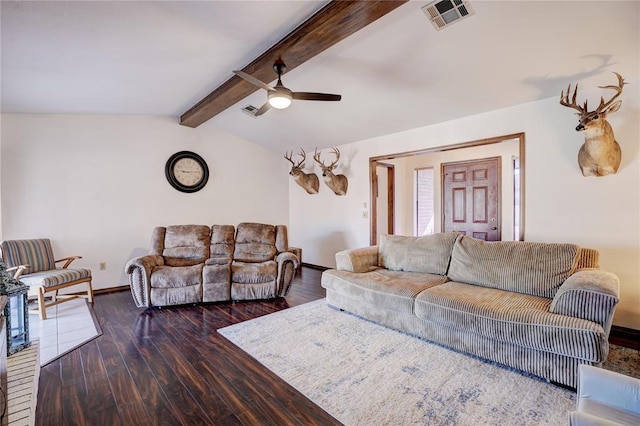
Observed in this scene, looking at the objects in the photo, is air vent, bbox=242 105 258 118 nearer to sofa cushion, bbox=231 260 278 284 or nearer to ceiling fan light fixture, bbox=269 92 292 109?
ceiling fan light fixture, bbox=269 92 292 109

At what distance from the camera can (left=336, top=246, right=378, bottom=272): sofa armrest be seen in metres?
3.61

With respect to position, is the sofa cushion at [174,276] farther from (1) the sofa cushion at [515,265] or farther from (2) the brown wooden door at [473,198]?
(2) the brown wooden door at [473,198]

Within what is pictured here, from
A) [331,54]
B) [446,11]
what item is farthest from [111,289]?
Result: [446,11]

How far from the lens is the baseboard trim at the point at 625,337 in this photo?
8.57 ft

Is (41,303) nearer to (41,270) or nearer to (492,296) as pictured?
(41,270)

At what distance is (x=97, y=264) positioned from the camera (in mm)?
4414

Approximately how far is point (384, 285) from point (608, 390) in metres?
1.84

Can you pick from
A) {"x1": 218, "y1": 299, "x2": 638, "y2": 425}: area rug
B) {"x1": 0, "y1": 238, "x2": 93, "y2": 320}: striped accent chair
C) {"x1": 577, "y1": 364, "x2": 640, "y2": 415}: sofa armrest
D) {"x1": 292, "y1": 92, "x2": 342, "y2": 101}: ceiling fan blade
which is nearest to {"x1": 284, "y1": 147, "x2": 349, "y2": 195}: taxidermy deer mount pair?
{"x1": 292, "y1": 92, "x2": 342, "y2": 101}: ceiling fan blade

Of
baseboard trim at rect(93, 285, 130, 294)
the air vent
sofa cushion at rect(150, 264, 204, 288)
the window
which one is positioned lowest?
baseboard trim at rect(93, 285, 130, 294)

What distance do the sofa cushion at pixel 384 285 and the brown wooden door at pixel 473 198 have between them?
2.10 m

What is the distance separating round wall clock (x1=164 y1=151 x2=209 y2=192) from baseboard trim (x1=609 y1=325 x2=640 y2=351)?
5.67 meters

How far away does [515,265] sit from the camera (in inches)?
109

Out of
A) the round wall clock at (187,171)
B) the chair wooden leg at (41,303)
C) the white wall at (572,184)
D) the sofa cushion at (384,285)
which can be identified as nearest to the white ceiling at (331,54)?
the white wall at (572,184)

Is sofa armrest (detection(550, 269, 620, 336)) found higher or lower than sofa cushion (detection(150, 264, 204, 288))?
higher
